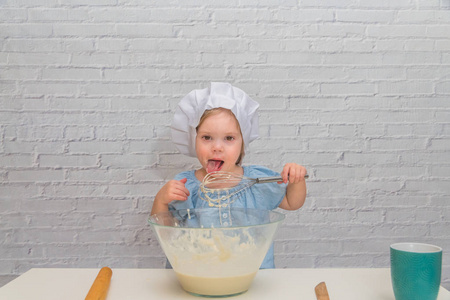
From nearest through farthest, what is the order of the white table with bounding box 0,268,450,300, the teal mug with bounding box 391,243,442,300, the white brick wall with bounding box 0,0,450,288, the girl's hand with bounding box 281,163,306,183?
the teal mug with bounding box 391,243,442,300, the white table with bounding box 0,268,450,300, the girl's hand with bounding box 281,163,306,183, the white brick wall with bounding box 0,0,450,288

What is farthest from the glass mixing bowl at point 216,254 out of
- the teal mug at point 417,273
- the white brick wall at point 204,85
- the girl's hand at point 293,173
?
the white brick wall at point 204,85

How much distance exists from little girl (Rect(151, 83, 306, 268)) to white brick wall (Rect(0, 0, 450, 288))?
413mm

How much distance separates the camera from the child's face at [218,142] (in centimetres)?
147

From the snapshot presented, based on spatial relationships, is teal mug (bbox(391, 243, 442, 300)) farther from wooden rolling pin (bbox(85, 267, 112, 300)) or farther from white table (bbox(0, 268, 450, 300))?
wooden rolling pin (bbox(85, 267, 112, 300))

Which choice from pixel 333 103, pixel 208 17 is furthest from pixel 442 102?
pixel 208 17

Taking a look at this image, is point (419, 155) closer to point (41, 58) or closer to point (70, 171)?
point (70, 171)

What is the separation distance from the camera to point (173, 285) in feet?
3.22

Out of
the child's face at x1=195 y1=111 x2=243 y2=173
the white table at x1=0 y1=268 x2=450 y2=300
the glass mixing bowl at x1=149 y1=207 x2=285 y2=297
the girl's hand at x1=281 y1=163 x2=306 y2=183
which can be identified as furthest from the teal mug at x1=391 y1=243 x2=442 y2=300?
the child's face at x1=195 y1=111 x2=243 y2=173

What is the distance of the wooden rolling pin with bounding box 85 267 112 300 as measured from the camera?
870 mm

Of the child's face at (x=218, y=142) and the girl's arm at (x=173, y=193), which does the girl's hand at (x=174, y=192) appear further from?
the child's face at (x=218, y=142)

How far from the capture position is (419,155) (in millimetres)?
2055

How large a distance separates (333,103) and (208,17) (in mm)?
623

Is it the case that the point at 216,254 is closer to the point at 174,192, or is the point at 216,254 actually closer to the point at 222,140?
the point at 174,192

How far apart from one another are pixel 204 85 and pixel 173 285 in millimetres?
1147
